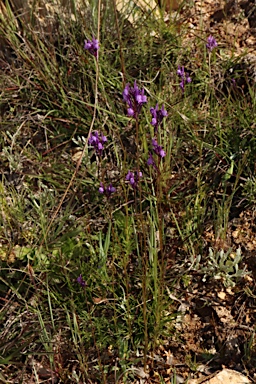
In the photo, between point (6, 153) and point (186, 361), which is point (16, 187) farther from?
point (186, 361)

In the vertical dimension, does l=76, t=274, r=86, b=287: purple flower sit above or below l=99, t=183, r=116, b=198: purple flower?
below

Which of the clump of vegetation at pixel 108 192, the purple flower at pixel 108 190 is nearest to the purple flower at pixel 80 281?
the clump of vegetation at pixel 108 192

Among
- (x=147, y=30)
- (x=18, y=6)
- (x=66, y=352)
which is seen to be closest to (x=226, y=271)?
(x=66, y=352)

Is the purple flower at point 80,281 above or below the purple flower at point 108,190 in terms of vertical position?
below

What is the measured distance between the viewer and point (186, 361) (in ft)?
6.75

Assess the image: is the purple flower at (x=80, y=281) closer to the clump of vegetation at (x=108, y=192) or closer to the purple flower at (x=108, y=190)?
the clump of vegetation at (x=108, y=192)

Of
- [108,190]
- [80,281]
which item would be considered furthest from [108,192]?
[80,281]

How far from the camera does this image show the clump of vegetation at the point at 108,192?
6.63 feet

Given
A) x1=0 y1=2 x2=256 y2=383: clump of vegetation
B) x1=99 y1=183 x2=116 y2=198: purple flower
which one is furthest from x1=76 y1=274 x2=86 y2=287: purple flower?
x1=99 y1=183 x2=116 y2=198: purple flower

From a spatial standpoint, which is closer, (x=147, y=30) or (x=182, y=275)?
(x=182, y=275)

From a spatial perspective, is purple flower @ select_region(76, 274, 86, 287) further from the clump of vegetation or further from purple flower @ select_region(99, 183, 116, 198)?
purple flower @ select_region(99, 183, 116, 198)

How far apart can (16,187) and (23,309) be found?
774mm

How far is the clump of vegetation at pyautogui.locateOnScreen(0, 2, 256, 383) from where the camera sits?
6.63 ft

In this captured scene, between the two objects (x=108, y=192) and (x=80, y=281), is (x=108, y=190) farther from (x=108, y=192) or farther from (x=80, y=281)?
(x=80, y=281)
